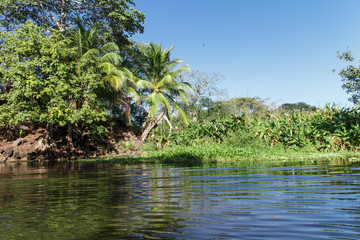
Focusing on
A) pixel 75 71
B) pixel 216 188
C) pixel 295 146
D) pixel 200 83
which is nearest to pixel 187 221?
pixel 216 188

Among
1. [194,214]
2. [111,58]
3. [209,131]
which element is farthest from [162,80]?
[194,214]

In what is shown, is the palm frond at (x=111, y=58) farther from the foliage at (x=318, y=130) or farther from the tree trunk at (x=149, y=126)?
the foliage at (x=318, y=130)

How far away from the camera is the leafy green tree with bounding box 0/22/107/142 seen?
16750mm

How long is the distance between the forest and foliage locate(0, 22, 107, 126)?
0.20 ft

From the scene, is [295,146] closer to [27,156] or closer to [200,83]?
[27,156]

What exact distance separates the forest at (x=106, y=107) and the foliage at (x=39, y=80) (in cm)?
6

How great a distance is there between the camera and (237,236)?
2.00 m

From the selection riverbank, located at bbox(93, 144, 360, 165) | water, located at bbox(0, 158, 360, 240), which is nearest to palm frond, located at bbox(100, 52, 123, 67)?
riverbank, located at bbox(93, 144, 360, 165)

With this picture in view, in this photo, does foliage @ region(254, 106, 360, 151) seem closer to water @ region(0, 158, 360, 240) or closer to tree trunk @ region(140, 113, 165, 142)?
water @ region(0, 158, 360, 240)

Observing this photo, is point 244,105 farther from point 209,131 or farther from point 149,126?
point 209,131

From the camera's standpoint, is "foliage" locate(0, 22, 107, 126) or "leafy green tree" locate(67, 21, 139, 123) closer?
"foliage" locate(0, 22, 107, 126)

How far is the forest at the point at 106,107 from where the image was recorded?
14.4 meters

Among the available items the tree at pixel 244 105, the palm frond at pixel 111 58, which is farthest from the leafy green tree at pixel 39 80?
the tree at pixel 244 105

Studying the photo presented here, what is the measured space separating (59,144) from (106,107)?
181 inches
